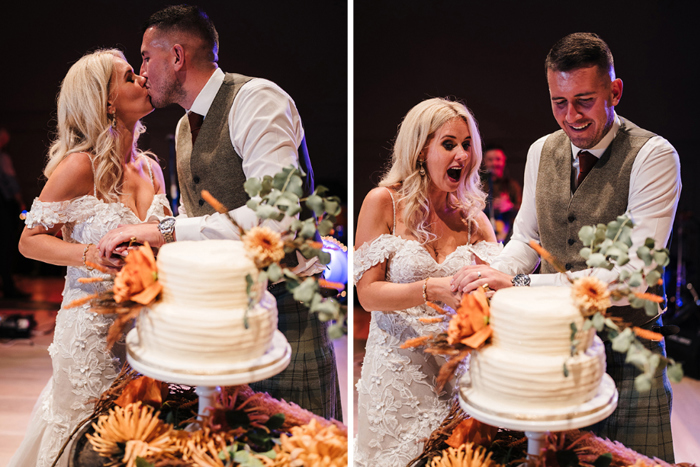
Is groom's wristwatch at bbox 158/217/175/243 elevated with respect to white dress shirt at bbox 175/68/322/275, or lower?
lower

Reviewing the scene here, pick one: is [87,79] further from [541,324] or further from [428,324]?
[541,324]

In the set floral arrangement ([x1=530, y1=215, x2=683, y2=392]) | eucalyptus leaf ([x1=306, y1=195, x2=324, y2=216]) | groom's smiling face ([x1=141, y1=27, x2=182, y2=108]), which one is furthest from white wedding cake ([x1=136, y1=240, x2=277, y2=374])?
floral arrangement ([x1=530, y1=215, x2=683, y2=392])

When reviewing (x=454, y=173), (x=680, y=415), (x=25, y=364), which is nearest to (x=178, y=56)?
(x=454, y=173)

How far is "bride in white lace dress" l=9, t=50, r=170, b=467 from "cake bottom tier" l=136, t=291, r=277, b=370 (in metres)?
0.53

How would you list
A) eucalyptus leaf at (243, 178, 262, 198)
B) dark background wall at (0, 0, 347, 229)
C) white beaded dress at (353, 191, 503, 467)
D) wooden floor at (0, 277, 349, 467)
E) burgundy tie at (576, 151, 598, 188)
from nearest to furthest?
eucalyptus leaf at (243, 178, 262, 198), burgundy tie at (576, 151, 598, 188), dark background wall at (0, 0, 347, 229), white beaded dress at (353, 191, 503, 467), wooden floor at (0, 277, 349, 467)

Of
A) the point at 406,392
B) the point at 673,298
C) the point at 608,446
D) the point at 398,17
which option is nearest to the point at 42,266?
the point at 406,392

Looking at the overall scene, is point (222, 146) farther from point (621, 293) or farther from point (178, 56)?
point (621, 293)

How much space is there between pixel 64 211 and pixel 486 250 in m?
1.44

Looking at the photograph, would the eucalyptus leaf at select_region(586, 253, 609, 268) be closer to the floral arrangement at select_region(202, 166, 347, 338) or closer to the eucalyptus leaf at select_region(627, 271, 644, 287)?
the eucalyptus leaf at select_region(627, 271, 644, 287)

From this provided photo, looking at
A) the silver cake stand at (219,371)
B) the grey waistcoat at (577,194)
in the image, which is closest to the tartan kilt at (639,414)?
the grey waistcoat at (577,194)

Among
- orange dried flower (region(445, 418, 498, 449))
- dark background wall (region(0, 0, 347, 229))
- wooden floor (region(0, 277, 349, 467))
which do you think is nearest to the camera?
orange dried flower (region(445, 418, 498, 449))

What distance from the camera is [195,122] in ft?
6.41

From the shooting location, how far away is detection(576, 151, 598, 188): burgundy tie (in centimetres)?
186

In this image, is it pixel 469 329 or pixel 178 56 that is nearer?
→ pixel 469 329
